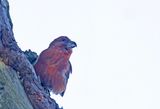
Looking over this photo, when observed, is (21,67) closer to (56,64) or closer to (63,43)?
(56,64)

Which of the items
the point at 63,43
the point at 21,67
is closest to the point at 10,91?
the point at 21,67

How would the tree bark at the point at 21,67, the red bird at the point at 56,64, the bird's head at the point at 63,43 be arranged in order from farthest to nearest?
the bird's head at the point at 63,43 < the red bird at the point at 56,64 < the tree bark at the point at 21,67

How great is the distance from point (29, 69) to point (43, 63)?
2305 mm

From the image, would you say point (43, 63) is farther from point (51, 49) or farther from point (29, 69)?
point (29, 69)

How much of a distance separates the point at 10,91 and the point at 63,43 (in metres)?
3.99

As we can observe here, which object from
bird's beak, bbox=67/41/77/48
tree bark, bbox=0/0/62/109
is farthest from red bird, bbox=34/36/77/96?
tree bark, bbox=0/0/62/109

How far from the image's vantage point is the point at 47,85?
813 cm

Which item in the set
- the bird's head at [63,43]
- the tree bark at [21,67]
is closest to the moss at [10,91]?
the tree bark at [21,67]

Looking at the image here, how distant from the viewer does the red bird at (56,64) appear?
8.23 m

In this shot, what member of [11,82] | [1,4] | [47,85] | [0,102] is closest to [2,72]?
[11,82]

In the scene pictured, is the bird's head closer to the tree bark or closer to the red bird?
the red bird

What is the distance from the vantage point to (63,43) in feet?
28.8

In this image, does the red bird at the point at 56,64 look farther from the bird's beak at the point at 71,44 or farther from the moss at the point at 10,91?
the moss at the point at 10,91

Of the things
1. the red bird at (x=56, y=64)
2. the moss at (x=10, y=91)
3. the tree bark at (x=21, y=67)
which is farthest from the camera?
the red bird at (x=56, y=64)
